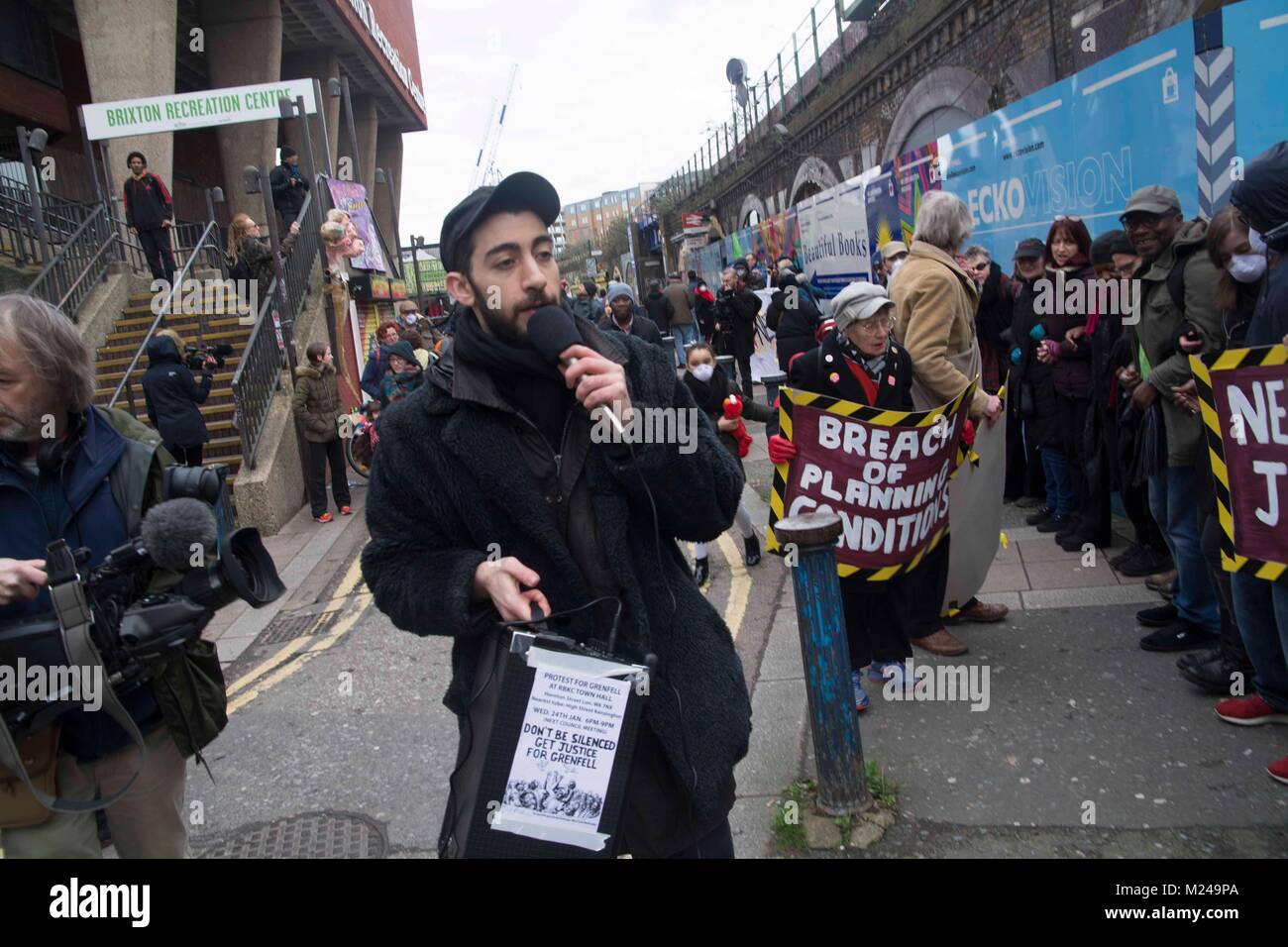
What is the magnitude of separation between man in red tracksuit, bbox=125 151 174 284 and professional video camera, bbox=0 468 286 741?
13748 mm

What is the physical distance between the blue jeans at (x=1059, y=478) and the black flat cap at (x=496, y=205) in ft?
17.6

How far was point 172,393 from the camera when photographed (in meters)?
9.23

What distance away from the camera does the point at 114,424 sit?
262cm

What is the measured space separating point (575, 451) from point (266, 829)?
2.95 m

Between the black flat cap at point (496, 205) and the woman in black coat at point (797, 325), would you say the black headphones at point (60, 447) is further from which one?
the woman in black coat at point (797, 325)

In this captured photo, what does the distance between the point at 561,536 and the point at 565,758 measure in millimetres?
450

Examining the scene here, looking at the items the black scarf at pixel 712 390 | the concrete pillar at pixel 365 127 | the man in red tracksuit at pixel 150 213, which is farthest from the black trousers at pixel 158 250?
the concrete pillar at pixel 365 127

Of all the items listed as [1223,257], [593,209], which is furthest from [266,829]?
[593,209]

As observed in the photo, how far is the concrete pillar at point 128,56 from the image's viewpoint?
16969mm

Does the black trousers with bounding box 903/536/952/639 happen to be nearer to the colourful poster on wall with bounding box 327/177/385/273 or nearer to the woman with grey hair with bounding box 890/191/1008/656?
the woman with grey hair with bounding box 890/191/1008/656

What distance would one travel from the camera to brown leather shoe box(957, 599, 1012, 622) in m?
5.12

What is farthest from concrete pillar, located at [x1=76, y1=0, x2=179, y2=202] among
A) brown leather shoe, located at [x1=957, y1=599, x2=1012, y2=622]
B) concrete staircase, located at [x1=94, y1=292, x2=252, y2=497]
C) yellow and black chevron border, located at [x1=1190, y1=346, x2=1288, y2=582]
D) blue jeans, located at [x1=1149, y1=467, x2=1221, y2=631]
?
yellow and black chevron border, located at [x1=1190, y1=346, x2=1288, y2=582]

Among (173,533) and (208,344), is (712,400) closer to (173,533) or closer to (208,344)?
(173,533)
